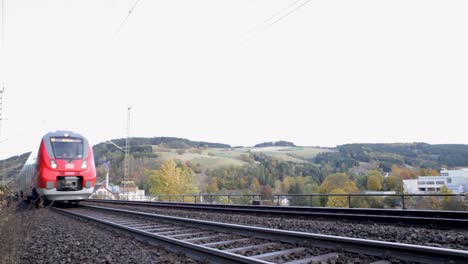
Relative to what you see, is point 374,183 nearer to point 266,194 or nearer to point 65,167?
point 266,194

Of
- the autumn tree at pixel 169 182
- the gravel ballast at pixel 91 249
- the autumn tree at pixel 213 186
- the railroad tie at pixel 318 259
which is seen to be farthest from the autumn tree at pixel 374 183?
the autumn tree at pixel 213 186

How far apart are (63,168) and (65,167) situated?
10 cm

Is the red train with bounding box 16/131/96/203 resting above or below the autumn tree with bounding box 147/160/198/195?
above

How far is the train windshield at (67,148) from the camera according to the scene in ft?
58.7

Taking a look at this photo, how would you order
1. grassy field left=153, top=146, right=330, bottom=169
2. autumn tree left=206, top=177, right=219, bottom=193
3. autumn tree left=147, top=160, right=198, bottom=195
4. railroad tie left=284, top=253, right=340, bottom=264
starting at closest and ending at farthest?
railroad tie left=284, top=253, right=340, bottom=264 < autumn tree left=147, top=160, right=198, bottom=195 < autumn tree left=206, top=177, right=219, bottom=193 < grassy field left=153, top=146, right=330, bottom=169

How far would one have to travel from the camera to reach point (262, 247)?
5973 millimetres

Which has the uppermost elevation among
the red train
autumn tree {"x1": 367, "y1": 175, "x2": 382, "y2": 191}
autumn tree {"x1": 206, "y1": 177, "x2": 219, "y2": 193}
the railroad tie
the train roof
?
the train roof

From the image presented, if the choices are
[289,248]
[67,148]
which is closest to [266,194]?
[67,148]

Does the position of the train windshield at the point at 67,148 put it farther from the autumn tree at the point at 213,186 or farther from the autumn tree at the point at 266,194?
the autumn tree at the point at 213,186

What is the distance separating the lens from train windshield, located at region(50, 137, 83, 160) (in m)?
17.9

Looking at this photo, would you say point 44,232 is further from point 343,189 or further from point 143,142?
point 143,142

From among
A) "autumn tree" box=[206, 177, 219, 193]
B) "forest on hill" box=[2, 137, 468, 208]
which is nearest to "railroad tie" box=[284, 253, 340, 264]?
"forest on hill" box=[2, 137, 468, 208]

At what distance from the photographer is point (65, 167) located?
17641mm

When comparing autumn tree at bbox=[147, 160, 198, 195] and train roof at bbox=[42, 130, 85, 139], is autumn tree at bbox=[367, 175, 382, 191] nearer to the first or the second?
train roof at bbox=[42, 130, 85, 139]
